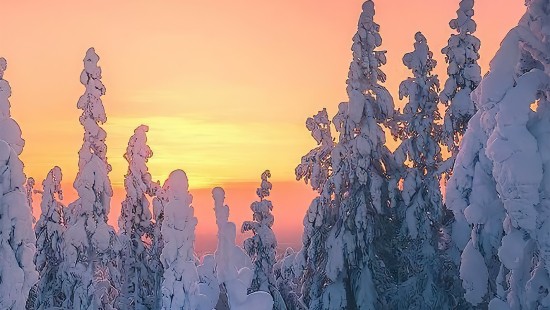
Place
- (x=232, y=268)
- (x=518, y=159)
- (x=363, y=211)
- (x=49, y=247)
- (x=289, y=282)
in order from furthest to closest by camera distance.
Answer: (x=289, y=282) → (x=49, y=247) → (x=363, y=211) → (x=232, y=268) → (x=518, y=159)

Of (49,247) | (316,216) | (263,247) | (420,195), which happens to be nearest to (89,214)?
(49,247)

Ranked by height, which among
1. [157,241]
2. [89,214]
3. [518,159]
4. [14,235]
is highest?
[89,214]

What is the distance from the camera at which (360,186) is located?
3042 cm

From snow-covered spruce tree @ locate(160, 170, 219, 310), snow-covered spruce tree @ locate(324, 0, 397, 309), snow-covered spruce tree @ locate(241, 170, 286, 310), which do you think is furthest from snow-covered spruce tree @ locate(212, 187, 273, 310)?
snow-covered spruce tree @ locate(241, 170, 286, 310)

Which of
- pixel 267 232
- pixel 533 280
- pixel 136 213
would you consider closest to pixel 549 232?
pixel 533 280

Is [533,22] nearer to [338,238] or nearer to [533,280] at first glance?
[533,280]

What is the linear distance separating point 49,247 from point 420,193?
18.1m

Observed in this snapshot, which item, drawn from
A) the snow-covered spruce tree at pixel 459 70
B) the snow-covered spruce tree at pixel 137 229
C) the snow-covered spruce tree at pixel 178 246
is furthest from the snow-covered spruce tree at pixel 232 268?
the snow-covered spruce tree at pixel 137 229

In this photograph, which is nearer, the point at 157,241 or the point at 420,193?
the point at 420,193

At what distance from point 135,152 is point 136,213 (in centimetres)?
300

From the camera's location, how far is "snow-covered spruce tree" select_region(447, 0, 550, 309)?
16938 mm

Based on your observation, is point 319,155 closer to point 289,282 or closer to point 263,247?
point 263,247

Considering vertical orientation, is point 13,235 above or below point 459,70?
below

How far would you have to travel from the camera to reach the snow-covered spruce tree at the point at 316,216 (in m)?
30.7
